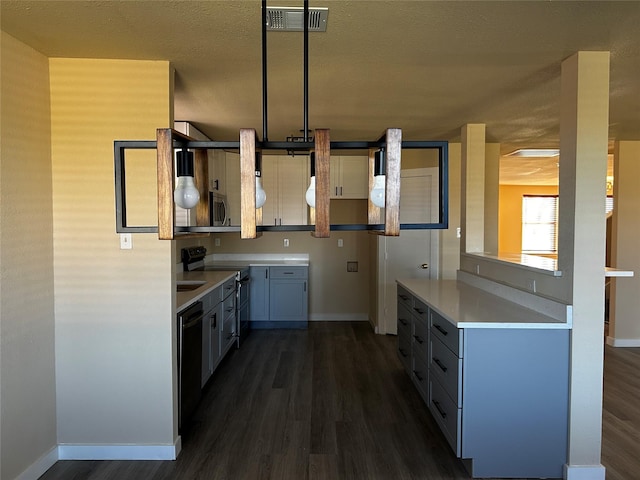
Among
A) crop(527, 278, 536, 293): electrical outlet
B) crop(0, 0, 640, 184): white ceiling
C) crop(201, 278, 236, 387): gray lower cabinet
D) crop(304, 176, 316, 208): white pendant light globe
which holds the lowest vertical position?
crop(201, 278, 236, 387): gray lower cabinet

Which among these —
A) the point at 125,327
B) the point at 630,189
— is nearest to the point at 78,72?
the point at 125,327

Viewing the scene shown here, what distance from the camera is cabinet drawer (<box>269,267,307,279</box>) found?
517cm

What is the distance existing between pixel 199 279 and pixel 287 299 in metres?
1.62

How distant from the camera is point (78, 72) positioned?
2252mm

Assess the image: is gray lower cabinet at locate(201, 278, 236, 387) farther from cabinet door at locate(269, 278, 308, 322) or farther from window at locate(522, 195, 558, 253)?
window at locate(522, 195, 558, 253)

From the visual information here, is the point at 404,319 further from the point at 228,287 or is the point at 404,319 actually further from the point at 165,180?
the point at 165,180

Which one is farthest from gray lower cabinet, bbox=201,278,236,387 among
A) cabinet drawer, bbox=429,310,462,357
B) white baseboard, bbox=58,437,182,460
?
A: cabinet drawer, bbox=429,310,462,357

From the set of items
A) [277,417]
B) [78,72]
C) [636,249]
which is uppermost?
[78,72]

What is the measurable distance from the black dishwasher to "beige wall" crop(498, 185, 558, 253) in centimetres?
819

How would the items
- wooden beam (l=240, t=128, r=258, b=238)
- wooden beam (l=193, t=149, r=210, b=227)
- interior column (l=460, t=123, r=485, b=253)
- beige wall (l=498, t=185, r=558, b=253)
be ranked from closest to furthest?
wooden beam (l=240, t=128, r=258, b=238) → wooden beam (l=193, t=149, r=210, b=227) → interior column (l=460, t=123, r=485, b=253) → beige wall (l=498, t=185, r=558, b=253)

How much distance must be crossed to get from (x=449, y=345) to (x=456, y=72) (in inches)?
65.8

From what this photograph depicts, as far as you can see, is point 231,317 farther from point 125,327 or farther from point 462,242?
point 462,242

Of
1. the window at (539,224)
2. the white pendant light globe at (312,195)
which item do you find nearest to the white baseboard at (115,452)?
the white pendant light globe at (312,195)

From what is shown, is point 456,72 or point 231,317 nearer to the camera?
point 456,72
